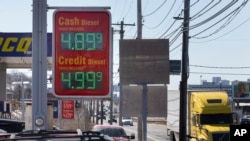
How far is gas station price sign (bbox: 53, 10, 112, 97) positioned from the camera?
9.59 metres

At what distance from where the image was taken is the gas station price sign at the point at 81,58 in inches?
377

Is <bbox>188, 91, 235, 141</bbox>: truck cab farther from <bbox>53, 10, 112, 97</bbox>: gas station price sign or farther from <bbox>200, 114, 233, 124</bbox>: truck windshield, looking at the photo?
<bbox>53, 10, 112, 97</bbox>: gas station price sign

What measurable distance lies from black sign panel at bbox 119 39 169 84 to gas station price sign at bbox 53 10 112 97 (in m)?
20.3

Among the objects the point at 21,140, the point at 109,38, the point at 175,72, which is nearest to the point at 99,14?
the point at 109,38

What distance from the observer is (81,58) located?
964 cm

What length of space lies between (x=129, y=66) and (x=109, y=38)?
21900mm

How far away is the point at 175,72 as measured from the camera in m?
49.2

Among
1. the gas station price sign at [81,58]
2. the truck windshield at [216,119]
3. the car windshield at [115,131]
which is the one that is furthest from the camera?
the truck windshield at [216,119]

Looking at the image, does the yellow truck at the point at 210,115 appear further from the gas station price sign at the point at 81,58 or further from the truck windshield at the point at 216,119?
the gas station price sign at the point at 81,58

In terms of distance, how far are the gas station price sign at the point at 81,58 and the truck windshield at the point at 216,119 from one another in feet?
65.7

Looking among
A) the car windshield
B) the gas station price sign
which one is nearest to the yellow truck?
the car windshield

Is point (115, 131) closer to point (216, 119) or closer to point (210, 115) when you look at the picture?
point (210, 115)

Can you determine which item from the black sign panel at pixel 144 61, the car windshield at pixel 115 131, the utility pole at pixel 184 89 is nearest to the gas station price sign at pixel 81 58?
the utility pole at pixel 184 89

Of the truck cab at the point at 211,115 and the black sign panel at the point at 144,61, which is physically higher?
the black sign panel at the point at 144,61
